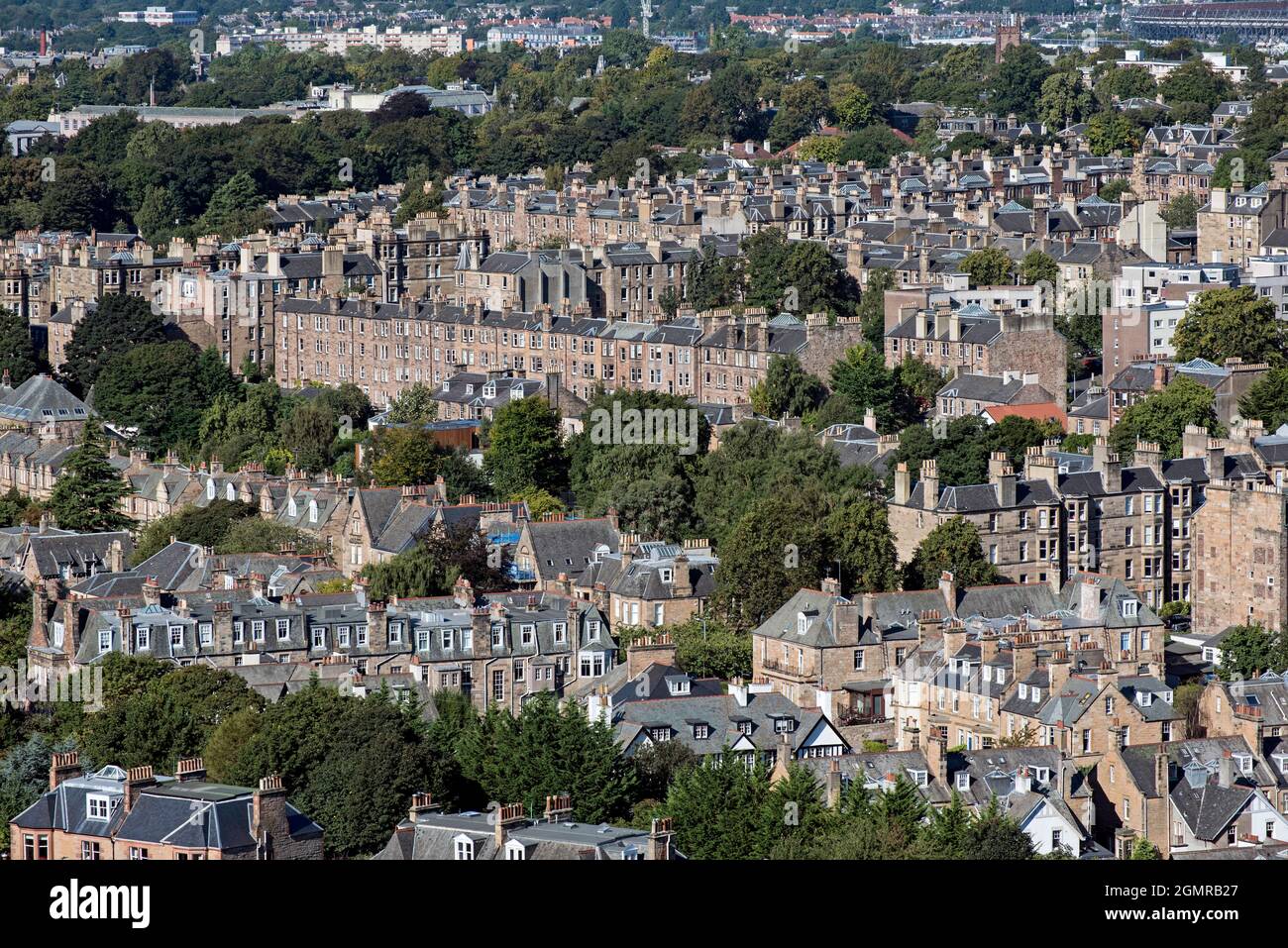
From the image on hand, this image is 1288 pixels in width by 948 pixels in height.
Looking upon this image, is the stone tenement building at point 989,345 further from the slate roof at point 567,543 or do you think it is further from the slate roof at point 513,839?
the slate roof at point 513,839

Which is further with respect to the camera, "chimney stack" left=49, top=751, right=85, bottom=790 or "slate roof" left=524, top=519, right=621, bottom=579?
"slate roof" left=524, top=519, right=621, bottom=579

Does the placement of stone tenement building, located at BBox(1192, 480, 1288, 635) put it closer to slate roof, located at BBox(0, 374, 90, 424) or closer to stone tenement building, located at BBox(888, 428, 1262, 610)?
stone tenement building, located at BBox(888, 428, 1262, 610)

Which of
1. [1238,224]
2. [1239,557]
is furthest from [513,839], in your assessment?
[1238,224]

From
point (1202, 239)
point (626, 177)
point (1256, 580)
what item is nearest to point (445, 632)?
point (1256, 580)

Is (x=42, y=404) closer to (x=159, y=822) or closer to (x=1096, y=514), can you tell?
(x=1096, y=514)

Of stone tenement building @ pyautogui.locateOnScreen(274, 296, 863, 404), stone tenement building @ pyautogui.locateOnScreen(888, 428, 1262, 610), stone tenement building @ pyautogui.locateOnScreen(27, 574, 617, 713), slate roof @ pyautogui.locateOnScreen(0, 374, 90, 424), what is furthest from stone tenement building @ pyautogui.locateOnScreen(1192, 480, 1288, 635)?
slate roof @ pyautogui.locateOnScreen(0, 374, 90, 424)

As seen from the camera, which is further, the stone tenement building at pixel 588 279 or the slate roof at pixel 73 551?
the stone tenement building at pixel 588 279

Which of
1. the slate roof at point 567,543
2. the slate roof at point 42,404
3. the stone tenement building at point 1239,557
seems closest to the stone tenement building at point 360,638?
the slate roof at point 567,543

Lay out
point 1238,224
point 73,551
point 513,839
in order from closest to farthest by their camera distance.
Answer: point 513,839, point 73,551, point 1238,224
